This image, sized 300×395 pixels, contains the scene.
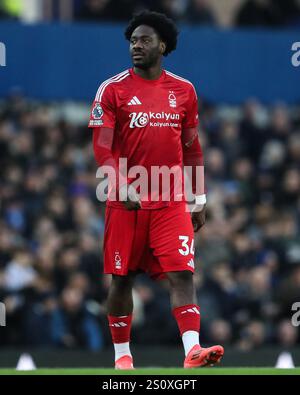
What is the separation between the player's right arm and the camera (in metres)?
9.63

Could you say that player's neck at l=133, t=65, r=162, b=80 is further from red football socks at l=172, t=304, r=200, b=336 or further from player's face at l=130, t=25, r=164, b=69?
red football socks at l=172, t=304, r=200, b=336

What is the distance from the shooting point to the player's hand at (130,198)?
31.6 ft

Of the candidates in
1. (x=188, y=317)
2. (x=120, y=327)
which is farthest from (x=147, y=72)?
(x=120, y=327)

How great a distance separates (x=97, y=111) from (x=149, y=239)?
3.22 feet

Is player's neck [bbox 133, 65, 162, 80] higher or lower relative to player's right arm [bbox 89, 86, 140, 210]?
higher

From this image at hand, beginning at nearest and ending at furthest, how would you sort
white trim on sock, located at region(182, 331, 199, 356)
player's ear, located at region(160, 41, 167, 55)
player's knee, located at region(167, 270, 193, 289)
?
white trim on sock, located at region(182, 331, 199, 356) → player's knee, located at region(167, 270, 193, 289) → player's ear, located at region(160, 41, 167, 55)

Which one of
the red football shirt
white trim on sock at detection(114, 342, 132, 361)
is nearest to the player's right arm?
the red football shirt

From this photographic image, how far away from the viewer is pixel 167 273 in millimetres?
9883

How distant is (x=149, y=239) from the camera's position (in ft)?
32.7

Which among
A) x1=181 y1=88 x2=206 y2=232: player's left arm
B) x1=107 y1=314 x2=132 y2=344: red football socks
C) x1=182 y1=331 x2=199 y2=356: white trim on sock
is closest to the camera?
x1=182 y1=331 x2=199 y2=356: white trim on sock

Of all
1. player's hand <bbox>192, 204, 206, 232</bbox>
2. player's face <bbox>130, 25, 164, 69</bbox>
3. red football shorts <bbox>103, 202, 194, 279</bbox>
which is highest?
player's face <bbox>130, 25, 164, 69</bbox>

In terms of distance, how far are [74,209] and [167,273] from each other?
19.9 feet

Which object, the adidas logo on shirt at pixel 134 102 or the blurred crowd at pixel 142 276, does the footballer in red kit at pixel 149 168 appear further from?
the blurred crowd at pixel 142 276

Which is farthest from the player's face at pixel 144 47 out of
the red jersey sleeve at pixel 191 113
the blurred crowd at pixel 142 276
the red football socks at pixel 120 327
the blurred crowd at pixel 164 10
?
the blurred crowd at pixel 164 10
